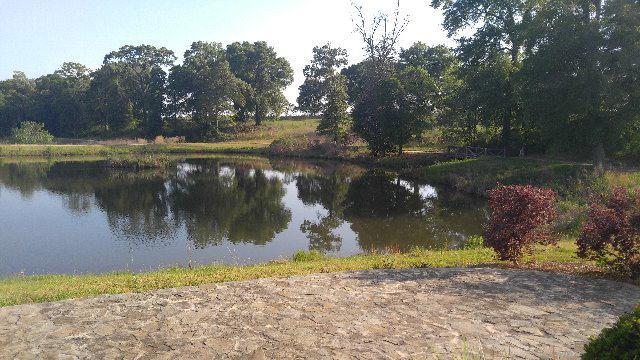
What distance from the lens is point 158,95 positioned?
261 feet

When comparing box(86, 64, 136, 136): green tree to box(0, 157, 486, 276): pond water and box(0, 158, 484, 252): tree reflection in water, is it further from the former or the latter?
box(0, 157, 486, 276): pond water

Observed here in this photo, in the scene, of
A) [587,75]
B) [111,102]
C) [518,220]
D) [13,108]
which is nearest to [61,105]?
[13,108]

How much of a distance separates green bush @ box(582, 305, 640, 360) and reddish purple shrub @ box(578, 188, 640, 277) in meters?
6.27

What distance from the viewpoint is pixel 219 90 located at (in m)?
72.5

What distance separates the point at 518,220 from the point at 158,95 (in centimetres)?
7799

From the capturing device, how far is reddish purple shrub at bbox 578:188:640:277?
9.81m

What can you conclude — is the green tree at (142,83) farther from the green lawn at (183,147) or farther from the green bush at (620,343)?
the green bush at (620,343)

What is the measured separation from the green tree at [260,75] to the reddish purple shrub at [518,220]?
71.1 metres

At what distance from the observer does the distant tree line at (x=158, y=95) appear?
247 ft

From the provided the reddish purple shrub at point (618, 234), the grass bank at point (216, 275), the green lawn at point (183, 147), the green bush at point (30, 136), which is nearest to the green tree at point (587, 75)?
the grass bank at point (216, 275)

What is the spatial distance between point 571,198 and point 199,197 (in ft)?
74.0

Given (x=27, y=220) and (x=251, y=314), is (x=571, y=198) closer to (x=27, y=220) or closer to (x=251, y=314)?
(x=251, y=314)

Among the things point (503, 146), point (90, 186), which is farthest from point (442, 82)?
point (90, 186)

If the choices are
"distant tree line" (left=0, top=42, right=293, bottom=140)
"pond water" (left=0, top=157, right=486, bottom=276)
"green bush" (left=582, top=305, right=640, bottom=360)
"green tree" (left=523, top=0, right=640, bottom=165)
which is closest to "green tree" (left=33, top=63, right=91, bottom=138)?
"distant tree line" (left=0, top=42, right=293, bottom=140)
